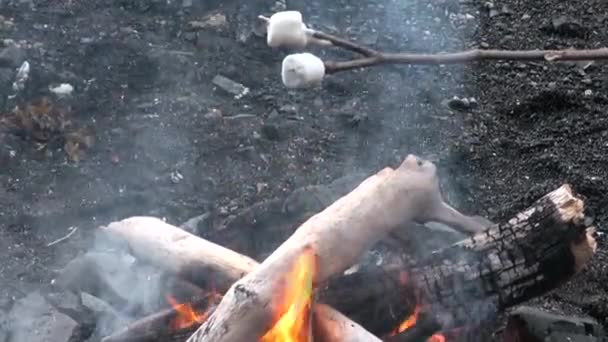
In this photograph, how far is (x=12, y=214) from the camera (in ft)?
12.3

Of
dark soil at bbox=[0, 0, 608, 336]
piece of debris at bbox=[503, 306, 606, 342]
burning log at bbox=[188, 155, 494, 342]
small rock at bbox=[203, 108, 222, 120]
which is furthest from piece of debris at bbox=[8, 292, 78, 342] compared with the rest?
piece of debris at bbox=[503, 306, 606, 342]

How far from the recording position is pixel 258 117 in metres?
4.37

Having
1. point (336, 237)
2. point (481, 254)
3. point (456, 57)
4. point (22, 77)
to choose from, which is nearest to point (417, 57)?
point (456, 57)

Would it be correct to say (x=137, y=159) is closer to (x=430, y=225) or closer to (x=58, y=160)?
(x=58, y=160)

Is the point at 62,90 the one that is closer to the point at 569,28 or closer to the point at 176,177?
the point at 176,177

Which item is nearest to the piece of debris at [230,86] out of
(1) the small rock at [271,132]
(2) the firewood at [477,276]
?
(1) the small rock at [271,132]

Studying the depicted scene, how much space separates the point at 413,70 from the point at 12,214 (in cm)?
221

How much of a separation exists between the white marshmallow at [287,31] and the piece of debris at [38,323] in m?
1.39

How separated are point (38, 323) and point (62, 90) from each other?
1.51m

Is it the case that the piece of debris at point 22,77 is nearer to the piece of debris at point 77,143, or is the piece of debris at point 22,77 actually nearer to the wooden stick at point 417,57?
the piece of debris at point 77,143

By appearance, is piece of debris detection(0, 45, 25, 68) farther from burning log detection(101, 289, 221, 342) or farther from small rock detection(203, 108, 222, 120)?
burning log detection(101, 289, 221, 342)

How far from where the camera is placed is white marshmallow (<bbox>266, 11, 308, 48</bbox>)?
7.90 ft

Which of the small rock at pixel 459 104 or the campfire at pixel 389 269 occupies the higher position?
the campfire at pixel 389 269

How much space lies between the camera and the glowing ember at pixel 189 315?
279 centimetres
